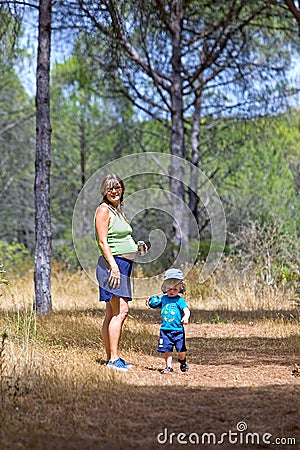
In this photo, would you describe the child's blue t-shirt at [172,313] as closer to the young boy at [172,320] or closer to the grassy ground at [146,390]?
the young boy at [172,320]

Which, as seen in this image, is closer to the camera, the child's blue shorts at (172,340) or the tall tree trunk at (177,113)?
the child's blue shorts at (172,340)

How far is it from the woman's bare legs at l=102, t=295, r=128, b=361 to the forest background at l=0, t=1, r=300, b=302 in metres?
5.04

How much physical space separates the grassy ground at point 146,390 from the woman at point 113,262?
0.28m

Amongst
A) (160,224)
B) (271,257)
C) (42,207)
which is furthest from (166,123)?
(42,207)

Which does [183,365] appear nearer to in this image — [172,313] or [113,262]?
[172,313]

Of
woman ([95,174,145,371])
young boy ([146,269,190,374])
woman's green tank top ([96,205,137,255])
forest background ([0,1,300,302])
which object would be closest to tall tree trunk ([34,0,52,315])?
forest background ([0,1,300,302])

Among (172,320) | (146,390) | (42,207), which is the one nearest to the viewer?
(146,390)

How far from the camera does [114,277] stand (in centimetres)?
627

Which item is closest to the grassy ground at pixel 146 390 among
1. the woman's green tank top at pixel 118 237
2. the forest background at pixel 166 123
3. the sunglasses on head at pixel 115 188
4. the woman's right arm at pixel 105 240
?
the woman's right arm at pixel 105 240

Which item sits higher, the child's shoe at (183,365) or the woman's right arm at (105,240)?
the woman's right arm at (105,240)

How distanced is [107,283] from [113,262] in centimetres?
20

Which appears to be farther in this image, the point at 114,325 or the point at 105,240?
the point at 114,325

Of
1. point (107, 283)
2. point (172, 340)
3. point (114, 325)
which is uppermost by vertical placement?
point (107, 283)

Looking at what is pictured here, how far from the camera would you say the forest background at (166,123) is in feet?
41.1
